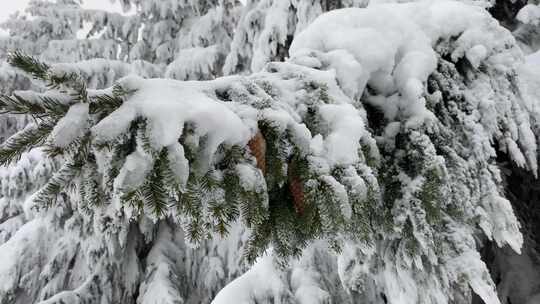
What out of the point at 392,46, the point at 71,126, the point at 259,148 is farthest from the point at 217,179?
the point at 392,46

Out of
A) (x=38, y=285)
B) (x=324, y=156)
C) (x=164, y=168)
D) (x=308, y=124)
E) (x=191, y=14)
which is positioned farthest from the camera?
(x=191, y=14)

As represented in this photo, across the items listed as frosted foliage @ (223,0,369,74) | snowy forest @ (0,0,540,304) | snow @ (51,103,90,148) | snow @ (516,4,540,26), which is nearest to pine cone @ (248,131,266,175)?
snowy forest @ (0,0,540,304)

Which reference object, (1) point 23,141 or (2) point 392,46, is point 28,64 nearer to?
(1) point 23,141

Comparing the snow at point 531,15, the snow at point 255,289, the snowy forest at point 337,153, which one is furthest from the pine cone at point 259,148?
the snow at point 531,15

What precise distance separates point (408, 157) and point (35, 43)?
8.79 m

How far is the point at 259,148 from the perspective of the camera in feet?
3.48

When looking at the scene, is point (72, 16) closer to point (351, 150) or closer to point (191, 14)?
point (191, 14)

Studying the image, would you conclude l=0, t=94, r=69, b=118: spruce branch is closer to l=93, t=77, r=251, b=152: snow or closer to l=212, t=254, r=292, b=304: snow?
l=93, t=77, r=251, b=152: snow

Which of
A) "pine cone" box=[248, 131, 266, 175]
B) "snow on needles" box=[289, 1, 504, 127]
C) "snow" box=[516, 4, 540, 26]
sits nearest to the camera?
"pine cone" box=[248, 131, 266, 175]

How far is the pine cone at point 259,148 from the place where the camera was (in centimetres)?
105

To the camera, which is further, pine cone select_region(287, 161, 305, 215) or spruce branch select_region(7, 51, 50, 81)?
pine cone select_region(287, 161, 305, 215)

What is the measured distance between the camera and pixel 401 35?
183cm

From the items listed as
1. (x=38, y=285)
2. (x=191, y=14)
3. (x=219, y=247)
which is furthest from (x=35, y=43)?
(x=219, y=247)

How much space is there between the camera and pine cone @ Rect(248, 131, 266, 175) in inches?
41.5
